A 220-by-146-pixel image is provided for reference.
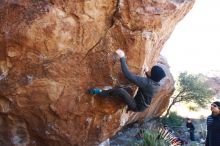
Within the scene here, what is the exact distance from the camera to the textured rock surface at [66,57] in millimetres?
7902

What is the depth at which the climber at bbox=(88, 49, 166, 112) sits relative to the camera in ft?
25.6

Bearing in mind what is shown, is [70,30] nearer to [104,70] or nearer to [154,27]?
[104,70]

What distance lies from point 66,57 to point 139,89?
1.80m

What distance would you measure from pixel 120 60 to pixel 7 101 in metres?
2.88

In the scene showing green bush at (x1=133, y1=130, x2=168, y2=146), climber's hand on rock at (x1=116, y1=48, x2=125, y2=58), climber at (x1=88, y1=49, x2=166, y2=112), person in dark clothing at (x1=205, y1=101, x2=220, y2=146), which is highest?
climber's hand on rock at (x1=116, y1=48, x2=125, y2=58)

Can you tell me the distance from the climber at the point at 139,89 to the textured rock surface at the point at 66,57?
0.29 meters

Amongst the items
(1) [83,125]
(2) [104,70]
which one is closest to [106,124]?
→ (1) [83,125]

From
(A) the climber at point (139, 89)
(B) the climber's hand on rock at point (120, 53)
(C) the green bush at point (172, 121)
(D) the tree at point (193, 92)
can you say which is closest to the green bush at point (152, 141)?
(A) the climber at point (139, 89)

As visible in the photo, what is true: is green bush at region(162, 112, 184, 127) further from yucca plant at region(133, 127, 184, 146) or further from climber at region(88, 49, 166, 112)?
climber at region(88, 49, 166, 112)

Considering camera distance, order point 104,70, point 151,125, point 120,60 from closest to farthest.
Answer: point 120,60, point 104,70, point 151,125

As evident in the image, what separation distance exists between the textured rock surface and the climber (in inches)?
11.5

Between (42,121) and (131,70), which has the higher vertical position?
→ (131,70)

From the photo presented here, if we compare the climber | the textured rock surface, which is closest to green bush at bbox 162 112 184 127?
the textured rock surface

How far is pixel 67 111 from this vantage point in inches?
340
